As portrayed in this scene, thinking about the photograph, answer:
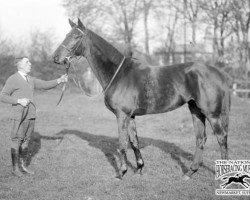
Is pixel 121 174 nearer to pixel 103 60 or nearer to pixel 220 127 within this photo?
pixel 220 127

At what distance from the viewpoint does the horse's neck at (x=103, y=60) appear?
252 inches

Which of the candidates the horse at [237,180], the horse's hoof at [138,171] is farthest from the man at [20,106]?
the horse at [237,180]

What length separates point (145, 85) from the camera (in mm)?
6219

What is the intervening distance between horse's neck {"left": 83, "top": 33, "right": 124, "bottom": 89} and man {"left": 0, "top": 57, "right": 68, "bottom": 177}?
125 cm

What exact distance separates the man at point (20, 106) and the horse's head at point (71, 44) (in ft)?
2.23

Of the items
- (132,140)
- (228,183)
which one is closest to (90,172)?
(132,140)

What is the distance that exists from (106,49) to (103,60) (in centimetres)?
22

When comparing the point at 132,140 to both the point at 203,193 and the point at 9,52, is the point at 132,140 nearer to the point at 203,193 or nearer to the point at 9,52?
the point at 203,193

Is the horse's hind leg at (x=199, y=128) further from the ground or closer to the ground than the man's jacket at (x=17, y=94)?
closer to the ground

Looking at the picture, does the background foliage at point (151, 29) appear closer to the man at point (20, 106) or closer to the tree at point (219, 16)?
the tree at point (219, 16)

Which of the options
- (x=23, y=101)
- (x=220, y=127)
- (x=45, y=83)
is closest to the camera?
(x=220, y=127)

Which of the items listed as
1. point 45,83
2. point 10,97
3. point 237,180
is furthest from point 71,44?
point 237,180

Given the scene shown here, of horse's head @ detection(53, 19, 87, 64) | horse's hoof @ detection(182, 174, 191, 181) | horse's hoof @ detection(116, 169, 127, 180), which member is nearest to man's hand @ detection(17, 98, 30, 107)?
horse's head @ detection(53, 19, 87, 64)

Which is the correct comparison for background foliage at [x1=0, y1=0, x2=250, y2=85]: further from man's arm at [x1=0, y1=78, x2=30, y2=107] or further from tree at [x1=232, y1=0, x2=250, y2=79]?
man's arm at [x1=0, y1=78, x2=30, y2=107]
